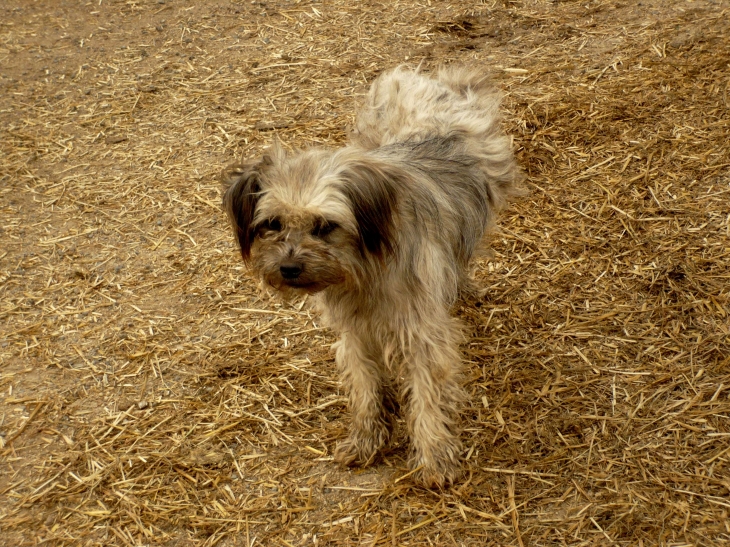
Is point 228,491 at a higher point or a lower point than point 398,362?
lower

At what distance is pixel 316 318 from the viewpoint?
4.75 m

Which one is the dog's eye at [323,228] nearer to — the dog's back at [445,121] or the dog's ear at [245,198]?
the dog's ear at [245,198]

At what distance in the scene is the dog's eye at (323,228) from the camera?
3105 millimetres

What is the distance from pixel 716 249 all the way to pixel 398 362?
2.33 meters

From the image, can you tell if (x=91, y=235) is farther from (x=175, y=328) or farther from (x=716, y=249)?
(x=716, y=249)

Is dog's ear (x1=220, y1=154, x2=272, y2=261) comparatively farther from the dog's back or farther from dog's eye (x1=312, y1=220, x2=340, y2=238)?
the dog's back

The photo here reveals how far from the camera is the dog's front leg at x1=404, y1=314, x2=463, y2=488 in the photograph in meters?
3.52

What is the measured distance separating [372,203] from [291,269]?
1.38ft

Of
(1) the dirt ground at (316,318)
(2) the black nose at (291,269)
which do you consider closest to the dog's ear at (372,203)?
(2) the black nose at (291,269)

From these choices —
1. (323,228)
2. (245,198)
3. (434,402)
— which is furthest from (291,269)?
(434,402)

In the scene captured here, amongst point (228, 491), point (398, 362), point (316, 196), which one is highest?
point (316, 196)

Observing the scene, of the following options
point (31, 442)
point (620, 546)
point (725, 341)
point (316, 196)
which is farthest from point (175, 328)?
point (725, 341)

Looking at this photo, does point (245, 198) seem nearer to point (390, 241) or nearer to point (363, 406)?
point (390, 241)

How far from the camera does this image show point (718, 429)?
12.0ft
